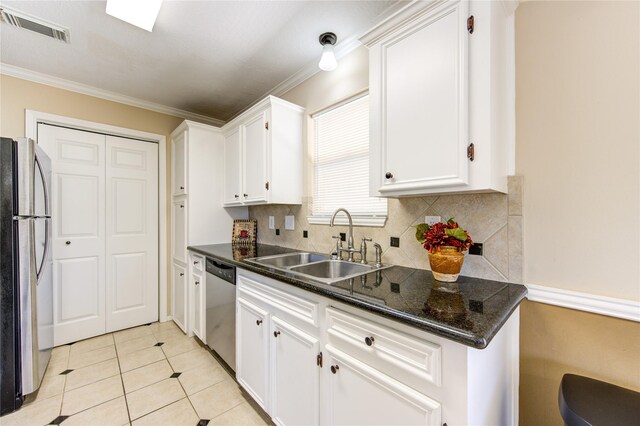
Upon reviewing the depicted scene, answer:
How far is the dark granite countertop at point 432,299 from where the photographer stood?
2.64ft

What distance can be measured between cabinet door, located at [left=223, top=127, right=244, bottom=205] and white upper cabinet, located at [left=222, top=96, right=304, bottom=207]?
2 centimetres

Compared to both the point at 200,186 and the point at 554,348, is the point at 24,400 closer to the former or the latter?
the point at 200,186

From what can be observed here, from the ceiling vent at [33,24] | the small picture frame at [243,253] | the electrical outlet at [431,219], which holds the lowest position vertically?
the small picture frame at [243,253]

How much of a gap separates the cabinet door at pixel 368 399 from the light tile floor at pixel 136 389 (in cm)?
77

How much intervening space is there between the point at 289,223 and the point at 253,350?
1.17 metres

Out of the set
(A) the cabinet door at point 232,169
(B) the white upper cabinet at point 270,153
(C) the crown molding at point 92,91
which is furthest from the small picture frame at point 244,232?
(C) the crown molding at point 92,91

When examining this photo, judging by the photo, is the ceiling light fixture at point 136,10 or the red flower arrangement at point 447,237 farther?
the ceiling light fixture at point 136,10

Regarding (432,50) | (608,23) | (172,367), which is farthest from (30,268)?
(608,23)

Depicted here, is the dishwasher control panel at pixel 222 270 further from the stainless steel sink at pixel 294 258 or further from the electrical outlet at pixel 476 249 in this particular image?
the electrical outlet at pixel 476 249

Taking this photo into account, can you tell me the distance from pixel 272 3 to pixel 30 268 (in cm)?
227

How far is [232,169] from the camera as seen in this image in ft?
9.01

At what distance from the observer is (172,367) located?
218cm

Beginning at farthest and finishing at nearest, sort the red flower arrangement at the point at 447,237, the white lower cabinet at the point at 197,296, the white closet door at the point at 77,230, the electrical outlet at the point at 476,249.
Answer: the white closet door at the point at 77,230
the white lower cabinet at the point at 197,296
the electrical outlet at the point at 476,249
the red flower arrangement at the point at 447,237

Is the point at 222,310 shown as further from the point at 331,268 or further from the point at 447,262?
the point at 447,262
